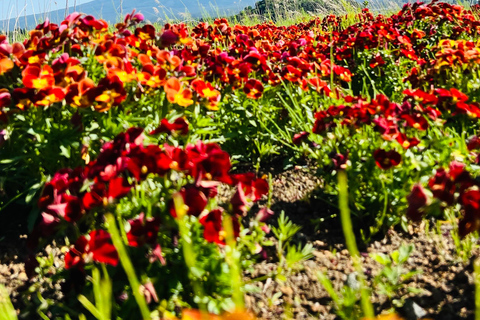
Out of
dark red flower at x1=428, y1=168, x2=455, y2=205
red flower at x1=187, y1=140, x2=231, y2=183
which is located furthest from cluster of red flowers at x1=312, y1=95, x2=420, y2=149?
red flower at x1=187, y1=140, x2=231, y2=183

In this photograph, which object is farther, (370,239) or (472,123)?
(472,123)

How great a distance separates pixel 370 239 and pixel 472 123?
124 centimetres

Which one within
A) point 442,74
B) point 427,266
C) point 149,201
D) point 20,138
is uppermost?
point 20,138

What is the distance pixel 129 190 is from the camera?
1.40 m

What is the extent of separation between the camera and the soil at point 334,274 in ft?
5.14

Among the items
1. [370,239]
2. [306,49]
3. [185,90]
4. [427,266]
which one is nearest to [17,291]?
[185,90]

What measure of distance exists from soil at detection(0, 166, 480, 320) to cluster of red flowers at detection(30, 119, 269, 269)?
0.34 meters

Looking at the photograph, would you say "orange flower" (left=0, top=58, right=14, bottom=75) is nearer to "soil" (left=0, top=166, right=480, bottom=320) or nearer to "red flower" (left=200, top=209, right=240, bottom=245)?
"soil" (left=0, top=166, right=480, bottom=320)

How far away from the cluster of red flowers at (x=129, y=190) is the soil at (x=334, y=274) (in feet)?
1.13

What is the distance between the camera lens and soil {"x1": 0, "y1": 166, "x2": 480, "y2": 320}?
157 cm

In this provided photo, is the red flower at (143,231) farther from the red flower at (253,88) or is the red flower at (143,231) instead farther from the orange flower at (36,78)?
the red flower at (253,88)

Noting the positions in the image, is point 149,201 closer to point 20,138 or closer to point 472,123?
point 20,138

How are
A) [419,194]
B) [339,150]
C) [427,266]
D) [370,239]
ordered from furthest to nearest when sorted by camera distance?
[339,150]
[370,239]
[427,266]
[419,194]

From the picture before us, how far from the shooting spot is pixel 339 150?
2133 millimetres
